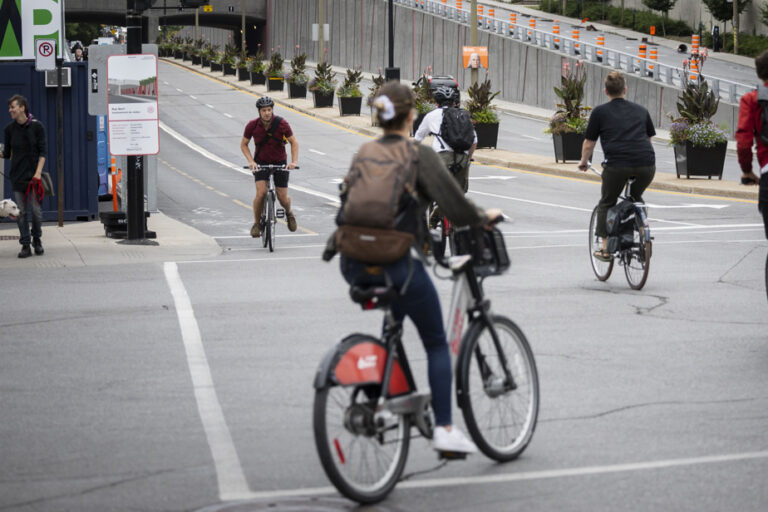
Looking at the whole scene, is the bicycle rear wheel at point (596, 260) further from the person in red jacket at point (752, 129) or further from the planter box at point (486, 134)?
the planter box at point (486, 134)

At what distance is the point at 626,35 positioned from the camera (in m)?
83.6

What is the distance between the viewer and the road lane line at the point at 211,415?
578 centimetres

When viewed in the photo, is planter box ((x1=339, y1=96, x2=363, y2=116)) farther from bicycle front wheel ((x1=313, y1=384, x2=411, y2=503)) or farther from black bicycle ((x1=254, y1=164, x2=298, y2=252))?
bicycle front wheel ((x1=313, y1=384, x2=411, y2=503))

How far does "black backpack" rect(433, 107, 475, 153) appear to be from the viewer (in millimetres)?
13859

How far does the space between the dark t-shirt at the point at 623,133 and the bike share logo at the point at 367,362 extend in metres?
6.67

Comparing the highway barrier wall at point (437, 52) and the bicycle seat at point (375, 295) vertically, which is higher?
the highway barrier wall at point (437, 52)

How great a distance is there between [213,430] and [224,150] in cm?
3330

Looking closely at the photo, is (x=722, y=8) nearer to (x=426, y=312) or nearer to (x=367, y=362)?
(x=426, y=312)

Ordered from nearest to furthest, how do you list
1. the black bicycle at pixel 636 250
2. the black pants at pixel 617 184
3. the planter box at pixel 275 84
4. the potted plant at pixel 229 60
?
the black bicycle at pixel 636 250, the black pants at pixel 617 184, the planter box at pixel 275 84, the potted plant at pixel 229 60

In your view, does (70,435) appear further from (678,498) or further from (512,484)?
(678,498)

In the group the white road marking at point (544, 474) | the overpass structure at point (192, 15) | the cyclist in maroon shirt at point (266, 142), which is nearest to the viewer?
the white road marking at point (544, 474)

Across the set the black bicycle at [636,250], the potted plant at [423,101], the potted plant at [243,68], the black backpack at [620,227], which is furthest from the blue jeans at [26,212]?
the potted plant at [243,68]

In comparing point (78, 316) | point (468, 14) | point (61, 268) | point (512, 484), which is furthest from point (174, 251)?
point (468, 14)

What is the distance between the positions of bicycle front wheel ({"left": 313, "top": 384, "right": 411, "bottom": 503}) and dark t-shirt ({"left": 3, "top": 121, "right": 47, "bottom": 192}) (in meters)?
10.5
